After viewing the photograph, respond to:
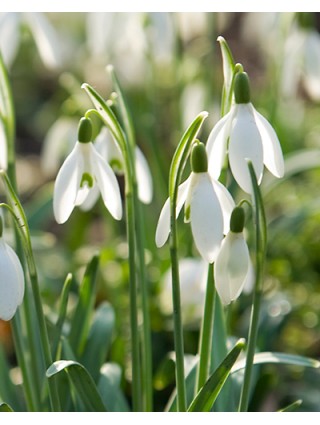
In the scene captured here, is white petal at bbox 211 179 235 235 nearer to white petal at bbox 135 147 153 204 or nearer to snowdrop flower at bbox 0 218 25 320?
snowdrop flower at bbox 0 218 25 320

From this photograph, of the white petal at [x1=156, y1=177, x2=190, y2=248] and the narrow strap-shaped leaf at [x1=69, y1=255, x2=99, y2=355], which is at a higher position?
the white petal at [x1=156, y1=177, x2=190, y2=248]

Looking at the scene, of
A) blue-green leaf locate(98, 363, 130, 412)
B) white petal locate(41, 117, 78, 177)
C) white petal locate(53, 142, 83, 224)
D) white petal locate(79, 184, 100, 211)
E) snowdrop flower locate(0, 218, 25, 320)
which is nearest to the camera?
snowdrop flower locate(0, 218, 25, 320)

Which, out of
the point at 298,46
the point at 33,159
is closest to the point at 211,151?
the point at 298,46

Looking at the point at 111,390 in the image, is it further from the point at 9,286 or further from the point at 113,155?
the point at 9,286

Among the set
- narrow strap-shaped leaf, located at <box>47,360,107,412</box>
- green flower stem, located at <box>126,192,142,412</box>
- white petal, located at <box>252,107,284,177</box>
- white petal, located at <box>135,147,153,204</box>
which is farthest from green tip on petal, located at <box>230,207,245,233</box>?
white petal, located at <box>135,147,153,204</box>

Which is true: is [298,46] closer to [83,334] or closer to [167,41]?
[167,41]

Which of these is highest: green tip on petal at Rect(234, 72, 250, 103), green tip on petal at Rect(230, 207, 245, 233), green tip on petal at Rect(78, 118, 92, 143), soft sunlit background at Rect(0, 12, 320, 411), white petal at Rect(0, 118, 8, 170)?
green tip on petal at Rect(234, 72, 250, 103)

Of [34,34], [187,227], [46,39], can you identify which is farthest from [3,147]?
[187,227]
